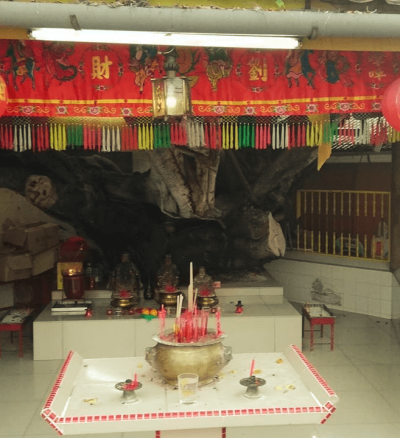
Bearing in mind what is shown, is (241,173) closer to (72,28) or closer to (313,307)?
(313,307)

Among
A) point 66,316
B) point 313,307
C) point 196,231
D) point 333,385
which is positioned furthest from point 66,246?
point 333,385

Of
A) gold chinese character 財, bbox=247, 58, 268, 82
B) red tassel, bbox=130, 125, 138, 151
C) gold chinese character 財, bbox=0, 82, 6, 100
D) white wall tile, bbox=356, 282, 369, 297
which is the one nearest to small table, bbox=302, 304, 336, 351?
white wall tile, bbox=356, 282, 369, 297

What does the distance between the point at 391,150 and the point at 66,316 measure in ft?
20.5

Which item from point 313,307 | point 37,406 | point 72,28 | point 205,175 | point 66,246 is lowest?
point 37,406

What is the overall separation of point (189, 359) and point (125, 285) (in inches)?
172

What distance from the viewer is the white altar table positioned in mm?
3508

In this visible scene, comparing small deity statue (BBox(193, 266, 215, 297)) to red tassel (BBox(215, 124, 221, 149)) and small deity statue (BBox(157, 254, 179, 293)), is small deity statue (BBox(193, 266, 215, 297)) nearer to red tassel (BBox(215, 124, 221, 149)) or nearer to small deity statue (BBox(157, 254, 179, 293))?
small deity statue (BBox(157, 254, 179, 293))

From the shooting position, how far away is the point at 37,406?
19.7 feet

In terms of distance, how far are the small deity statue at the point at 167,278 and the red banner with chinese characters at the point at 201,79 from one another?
3825 mm

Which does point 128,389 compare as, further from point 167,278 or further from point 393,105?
point 167,278

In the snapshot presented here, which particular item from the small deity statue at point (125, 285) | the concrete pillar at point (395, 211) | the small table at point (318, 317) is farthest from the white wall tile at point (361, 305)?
the small deity statue at point (125, 285)

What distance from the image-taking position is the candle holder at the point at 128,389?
3.75 metres

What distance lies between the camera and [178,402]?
3.71m

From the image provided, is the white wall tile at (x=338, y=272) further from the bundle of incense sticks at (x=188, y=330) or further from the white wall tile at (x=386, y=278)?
the bundle of incense sticks at (x=188, y=330)
